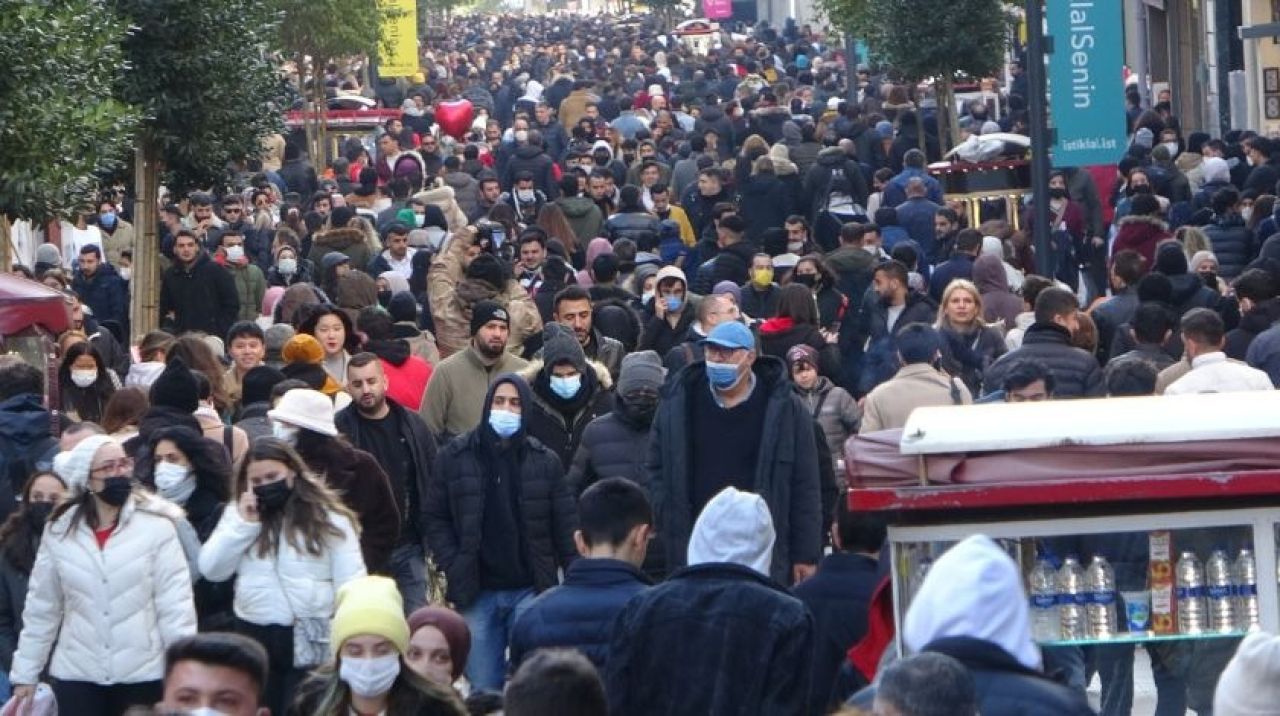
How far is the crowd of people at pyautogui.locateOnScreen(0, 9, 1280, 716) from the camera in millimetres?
7023

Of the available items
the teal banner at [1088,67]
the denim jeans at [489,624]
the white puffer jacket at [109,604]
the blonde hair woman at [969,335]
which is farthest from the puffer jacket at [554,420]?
the teal banner at [1088,67]

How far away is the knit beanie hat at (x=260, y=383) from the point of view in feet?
38.8

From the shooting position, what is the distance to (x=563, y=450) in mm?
11672

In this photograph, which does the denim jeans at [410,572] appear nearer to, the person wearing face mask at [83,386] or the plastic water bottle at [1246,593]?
the person wearing face mask at [83,386]

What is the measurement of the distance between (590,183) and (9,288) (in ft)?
32.9

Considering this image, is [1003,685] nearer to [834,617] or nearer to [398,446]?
[834,617]

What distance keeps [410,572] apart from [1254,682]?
606 centimetres

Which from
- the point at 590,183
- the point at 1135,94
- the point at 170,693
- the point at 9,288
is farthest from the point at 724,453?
the point at 1135,94

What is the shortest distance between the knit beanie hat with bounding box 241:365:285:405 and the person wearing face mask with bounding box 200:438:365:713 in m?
2.87

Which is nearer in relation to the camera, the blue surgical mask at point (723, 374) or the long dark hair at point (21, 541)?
the long dark hair at point (21, 541)

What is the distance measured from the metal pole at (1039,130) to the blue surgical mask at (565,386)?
654 cm

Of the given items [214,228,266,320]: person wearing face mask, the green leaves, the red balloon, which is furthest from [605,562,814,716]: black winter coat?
the red balloon

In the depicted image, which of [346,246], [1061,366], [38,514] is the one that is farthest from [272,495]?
[346,246]

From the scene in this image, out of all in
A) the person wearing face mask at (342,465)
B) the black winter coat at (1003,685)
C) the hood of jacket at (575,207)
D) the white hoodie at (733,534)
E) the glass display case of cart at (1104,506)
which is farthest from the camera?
the hood of jacket at (575,207)
